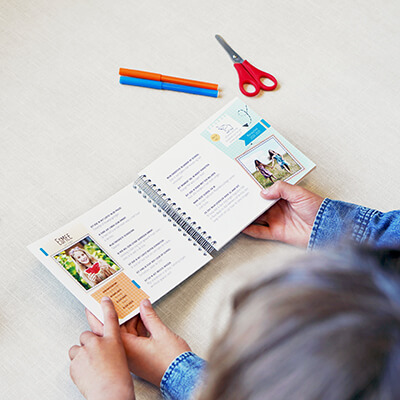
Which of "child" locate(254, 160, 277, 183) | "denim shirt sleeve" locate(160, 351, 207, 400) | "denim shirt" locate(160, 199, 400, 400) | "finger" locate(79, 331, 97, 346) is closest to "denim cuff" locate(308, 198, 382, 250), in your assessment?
"denim shirt" locate(160, 199, 400, 400)

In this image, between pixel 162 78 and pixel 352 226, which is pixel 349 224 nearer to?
pixel 352 226

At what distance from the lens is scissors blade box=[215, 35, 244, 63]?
3.13 feet

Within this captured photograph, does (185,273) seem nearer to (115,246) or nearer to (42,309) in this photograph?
(115,246)

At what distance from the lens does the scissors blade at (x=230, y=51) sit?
95cm

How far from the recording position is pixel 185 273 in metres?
0.76

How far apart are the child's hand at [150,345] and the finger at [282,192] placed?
268mm

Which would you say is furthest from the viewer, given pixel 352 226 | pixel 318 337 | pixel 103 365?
pixel 352 226

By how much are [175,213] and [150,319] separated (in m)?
0.18

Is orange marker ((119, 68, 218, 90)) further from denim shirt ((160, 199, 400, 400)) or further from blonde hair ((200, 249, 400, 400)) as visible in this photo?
blonde hair ((200, 249, 400, 400))

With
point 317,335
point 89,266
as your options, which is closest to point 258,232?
point 89,266

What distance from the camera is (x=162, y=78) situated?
921mm

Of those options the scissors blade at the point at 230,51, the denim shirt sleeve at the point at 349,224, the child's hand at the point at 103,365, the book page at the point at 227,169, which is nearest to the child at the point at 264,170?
the book page at the point at 227,169

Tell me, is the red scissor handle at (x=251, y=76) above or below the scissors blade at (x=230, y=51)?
below

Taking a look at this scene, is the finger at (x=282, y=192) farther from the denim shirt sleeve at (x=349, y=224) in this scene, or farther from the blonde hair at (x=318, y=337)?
the blonde hair at (x=318, y=337)
